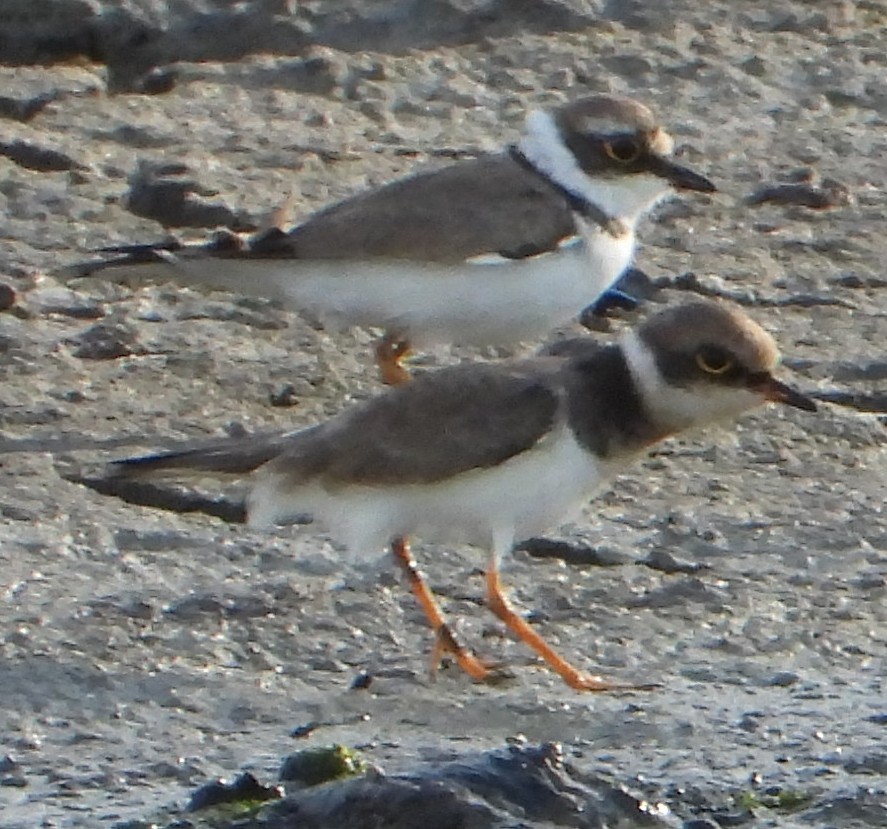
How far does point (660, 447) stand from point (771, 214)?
176cm

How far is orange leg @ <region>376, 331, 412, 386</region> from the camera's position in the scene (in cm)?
675

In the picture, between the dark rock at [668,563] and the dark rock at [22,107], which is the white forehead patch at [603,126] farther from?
the dark rock at [22,107]

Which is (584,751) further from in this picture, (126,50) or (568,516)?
(126,50)

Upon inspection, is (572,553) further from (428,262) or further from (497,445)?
(428,262)

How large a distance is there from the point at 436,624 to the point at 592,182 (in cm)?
221

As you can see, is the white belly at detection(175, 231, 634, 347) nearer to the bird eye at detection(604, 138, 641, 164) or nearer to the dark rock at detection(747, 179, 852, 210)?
the bird eye at detection(604, 138, 641, 164)

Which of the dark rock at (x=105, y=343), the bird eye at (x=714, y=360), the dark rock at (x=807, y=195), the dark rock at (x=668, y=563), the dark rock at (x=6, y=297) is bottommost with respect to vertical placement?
the dark rock at (x=6, y=297)

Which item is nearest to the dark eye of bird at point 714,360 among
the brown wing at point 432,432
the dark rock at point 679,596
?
the brown wing at point 432,432

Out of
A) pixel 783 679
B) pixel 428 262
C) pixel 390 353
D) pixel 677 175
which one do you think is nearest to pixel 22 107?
pixel 390 353

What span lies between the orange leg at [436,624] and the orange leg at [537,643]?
10cm

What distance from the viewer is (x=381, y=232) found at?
669cm

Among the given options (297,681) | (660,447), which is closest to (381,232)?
(660,447)

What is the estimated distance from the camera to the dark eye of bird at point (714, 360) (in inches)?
211

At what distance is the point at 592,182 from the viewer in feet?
23.2
